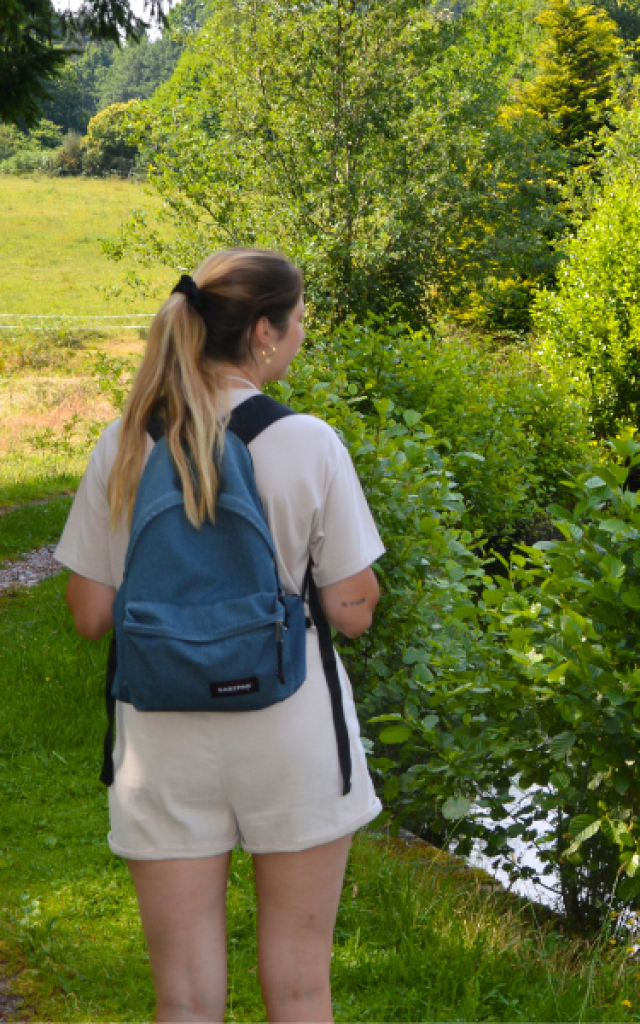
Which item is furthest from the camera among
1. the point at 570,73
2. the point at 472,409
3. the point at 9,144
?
the point at 9,144

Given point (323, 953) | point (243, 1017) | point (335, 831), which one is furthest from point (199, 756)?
point (243, 1017)

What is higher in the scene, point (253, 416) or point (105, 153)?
point (105, 153)

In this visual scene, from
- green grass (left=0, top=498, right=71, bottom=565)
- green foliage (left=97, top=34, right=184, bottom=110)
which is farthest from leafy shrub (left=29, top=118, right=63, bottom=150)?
green grass (left=0, top=498, right=71, bottom=565)

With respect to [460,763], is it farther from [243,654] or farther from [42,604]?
[42,604]

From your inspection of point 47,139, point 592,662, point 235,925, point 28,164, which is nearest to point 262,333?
point 592,662

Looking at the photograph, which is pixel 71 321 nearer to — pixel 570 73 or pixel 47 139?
pixel 570 73

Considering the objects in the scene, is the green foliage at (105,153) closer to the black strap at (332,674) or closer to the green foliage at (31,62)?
the green foliage at (31,62)

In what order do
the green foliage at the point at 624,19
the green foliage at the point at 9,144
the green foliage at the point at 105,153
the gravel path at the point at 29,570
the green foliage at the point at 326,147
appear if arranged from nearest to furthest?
the gravel path at the point at 29,570 < the green foliage at the point at 326,147 < the green foliage at the point at 624,19 < the green foliage at the point at 105,153 < the green foliage at the point at 9,144

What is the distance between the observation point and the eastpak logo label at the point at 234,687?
1586 millimetres

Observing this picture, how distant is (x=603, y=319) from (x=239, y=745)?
15.6 meters

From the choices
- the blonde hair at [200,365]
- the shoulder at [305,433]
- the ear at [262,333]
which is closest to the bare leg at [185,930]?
the blonde hair at [200,365]

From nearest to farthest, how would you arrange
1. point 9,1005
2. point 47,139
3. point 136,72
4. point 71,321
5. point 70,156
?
point 9,1005 → point 71,321 → point 70,156 → point 47,139 → point 136,72

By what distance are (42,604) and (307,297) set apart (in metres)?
8.72

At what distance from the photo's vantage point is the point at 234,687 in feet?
5.21
